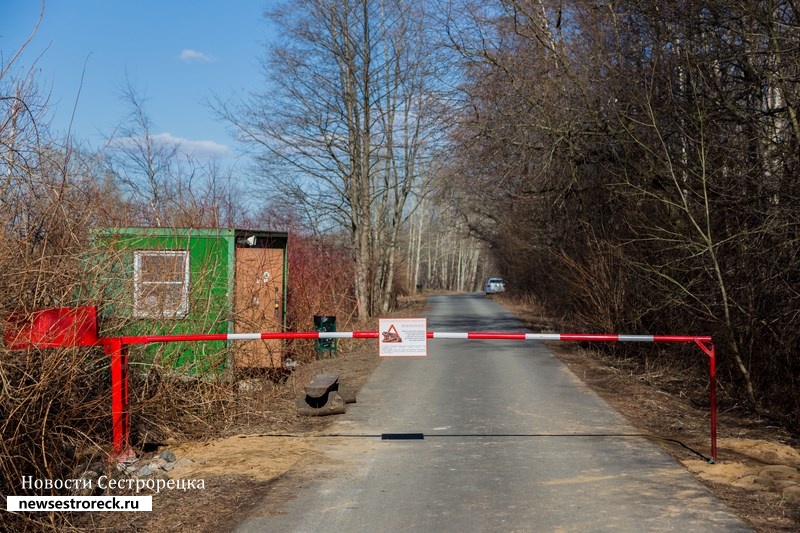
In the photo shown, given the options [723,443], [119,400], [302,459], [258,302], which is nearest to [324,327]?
[258,302]

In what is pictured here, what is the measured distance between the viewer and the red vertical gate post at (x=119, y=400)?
296 inches

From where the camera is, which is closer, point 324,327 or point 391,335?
point 391,335

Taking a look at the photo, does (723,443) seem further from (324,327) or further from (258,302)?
(324,327)

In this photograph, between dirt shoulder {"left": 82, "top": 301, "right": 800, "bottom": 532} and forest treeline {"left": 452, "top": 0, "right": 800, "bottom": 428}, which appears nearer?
dirt shoulder {"left": 82, "top": 301, "right": 800, "bottom": 532}

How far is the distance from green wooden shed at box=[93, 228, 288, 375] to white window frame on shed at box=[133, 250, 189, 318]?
12mm

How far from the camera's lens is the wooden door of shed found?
446 inches

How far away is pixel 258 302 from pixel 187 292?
2.51 metres

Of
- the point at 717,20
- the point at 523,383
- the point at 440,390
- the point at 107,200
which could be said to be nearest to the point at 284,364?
the point at 440,390

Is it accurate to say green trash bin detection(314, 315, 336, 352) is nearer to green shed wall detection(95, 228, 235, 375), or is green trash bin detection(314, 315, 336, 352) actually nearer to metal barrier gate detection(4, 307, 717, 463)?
green shed wall detection(95, 228, 235, 375)

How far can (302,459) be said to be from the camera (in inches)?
331

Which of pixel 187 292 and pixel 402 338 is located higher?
pixel 187 292

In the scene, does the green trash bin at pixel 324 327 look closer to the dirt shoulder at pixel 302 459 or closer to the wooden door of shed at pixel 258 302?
the wooden door of shed at pixel 258 302

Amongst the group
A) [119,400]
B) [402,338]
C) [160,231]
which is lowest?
[119,400]

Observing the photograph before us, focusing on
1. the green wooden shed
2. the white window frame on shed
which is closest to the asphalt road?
the green wooden shed
